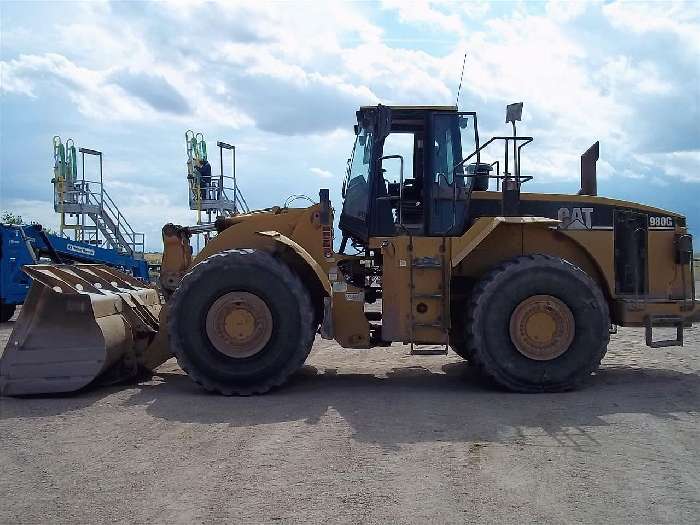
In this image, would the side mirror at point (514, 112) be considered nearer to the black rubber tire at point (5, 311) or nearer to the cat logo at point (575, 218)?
the cat logo at point (575, 218)

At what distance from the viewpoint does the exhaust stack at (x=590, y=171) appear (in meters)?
8.61

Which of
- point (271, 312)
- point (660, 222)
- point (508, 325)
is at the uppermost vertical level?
point (660, 222)

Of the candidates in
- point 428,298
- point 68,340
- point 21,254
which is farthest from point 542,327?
point 21,254

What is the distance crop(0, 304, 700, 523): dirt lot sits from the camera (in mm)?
4084

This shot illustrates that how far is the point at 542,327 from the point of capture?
24.1 feet

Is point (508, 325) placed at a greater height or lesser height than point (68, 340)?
greater

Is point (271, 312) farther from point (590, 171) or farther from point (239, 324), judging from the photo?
point (590, 171)

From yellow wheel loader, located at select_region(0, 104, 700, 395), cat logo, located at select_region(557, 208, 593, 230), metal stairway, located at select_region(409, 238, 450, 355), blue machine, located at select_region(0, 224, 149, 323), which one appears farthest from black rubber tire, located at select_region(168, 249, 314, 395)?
blue machine, located at select_region(0, 224, 149, 323)

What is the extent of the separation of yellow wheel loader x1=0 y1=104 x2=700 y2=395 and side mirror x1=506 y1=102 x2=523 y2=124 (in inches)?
9.9

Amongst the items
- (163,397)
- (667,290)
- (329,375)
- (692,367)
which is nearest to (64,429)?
(163,397)

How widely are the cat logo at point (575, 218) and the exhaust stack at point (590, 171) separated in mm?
673

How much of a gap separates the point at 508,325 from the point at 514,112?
2.32 meters

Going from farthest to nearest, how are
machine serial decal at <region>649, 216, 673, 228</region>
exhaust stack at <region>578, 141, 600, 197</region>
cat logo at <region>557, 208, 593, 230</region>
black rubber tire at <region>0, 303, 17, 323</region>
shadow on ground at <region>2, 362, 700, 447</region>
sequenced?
black rubber tire at <region>0, 303, 17, 323</region>
exhaust stack at <region>578, 141, 600, 197</region>
machine serial decal at <region>649, 216, 673, 228</region>
cat logo at <region>557, 208, 593, 230</region>
shadow on ground at <region>2, 362, 700, 447</region>

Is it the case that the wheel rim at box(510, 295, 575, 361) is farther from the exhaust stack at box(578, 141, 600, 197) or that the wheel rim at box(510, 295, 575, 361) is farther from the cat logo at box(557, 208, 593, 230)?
the exhaust stack at box(578, 141, 600, 197)
